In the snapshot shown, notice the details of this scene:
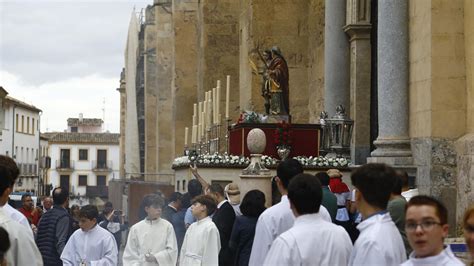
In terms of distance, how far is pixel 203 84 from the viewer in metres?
34.6

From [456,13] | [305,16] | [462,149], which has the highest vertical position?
[305,16]

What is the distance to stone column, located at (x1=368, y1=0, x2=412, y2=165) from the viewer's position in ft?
51.6

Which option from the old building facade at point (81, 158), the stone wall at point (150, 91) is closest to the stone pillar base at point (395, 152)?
the stone wall at point (150, 91)

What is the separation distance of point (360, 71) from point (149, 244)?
36.2 ft

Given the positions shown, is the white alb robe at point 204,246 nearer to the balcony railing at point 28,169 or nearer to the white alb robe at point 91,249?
the white alb robe at point 91,249

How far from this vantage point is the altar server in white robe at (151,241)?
38.4 ft

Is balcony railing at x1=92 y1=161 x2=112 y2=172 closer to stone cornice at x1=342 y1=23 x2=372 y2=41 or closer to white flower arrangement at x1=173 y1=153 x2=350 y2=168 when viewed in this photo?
stone cornice at x1=342 y1=23 x2=372 y2=41

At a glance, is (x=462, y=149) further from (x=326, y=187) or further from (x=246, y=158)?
(x=246, y=158)

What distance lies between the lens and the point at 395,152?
15.7 m

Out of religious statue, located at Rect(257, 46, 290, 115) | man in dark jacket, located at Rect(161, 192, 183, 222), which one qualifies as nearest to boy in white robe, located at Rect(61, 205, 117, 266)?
man in dark jacket, located at Rect(161, 192, 183, 222)

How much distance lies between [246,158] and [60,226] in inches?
272

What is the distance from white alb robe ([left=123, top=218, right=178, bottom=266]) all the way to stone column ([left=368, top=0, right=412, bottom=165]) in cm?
483

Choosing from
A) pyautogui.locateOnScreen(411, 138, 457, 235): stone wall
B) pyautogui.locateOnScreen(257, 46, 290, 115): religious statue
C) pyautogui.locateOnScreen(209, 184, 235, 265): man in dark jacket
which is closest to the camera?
pyautogui.locateOnScreen(209, 184, 235, 265): man in dark jacket

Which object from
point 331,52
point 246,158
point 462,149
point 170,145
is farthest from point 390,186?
point 170,145
